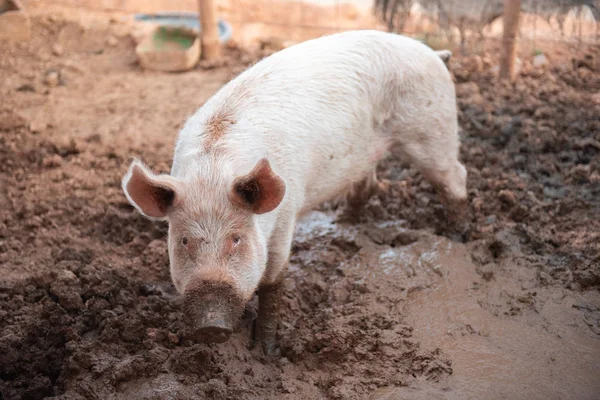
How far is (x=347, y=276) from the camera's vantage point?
436 centimetres

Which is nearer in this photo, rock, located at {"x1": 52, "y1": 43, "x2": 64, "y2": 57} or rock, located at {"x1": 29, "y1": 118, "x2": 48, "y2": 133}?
rock, located at {"x1": 29, "y1": 118, "x2": 48, "y2": 133}

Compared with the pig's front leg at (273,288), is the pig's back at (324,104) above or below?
above

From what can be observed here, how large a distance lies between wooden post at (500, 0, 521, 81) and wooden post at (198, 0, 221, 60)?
3376 millimetres

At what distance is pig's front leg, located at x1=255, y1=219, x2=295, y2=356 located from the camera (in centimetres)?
355

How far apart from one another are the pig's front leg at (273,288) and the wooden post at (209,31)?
463 centimetres

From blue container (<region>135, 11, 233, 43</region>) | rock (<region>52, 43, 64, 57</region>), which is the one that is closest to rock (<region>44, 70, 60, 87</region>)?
rock (<region>52, 43, 64, 57</region>)

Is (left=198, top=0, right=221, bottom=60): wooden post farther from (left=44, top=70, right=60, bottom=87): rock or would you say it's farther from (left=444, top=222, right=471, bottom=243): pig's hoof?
(left=444, top=222, right=471, bottom=243): pig's hoof

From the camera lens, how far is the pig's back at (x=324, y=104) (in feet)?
11.5

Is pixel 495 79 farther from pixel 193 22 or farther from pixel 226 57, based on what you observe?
pixel 193 22

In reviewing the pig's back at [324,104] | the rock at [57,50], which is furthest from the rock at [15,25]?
the pig's back at [324,104]

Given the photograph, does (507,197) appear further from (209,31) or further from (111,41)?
(111,41)

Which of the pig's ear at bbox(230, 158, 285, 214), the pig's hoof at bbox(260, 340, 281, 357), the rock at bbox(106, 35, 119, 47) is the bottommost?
the pig's hoof at bbox(260, 340, 281, 357)

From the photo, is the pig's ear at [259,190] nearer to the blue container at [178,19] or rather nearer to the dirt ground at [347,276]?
the dirt ground at [347,276]

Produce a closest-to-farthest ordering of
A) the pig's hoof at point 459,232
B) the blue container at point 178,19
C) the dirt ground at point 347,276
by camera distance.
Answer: the dirt ground at point 347,276, the pig's hoof at point 459,232, the blue container at point 178,19
